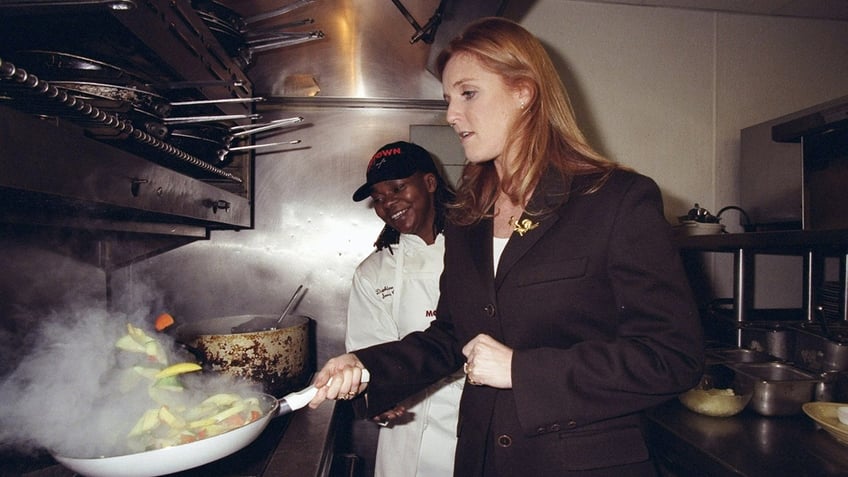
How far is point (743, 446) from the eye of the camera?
140 cm

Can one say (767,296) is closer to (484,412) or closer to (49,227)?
(484,412)

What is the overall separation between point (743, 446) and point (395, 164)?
151cm

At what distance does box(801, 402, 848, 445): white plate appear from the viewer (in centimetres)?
136

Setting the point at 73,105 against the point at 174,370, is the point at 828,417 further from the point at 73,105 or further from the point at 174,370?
the point at 73,105

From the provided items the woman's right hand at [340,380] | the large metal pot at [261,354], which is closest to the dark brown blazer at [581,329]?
the woman's right hand at [340,380]

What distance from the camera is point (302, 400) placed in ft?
3.40

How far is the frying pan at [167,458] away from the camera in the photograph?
775 mm

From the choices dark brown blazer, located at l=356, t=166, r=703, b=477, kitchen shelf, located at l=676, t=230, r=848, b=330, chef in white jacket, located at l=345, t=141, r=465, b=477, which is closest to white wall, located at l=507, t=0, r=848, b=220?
kitchen shelf, located at l=676, t=230, r=848, b=330

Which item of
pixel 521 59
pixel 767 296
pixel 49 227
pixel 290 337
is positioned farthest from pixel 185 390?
pixel 767 296

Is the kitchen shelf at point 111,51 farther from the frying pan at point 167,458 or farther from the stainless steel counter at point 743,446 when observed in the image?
the stainless steel counter at point 743,446

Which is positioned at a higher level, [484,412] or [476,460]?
[484,412]

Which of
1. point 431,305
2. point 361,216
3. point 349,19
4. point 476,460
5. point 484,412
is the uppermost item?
point 349,19

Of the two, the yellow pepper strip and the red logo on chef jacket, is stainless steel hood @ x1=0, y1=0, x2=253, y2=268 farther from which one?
the red logo on chef jacket

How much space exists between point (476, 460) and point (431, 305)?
90 centimetres
